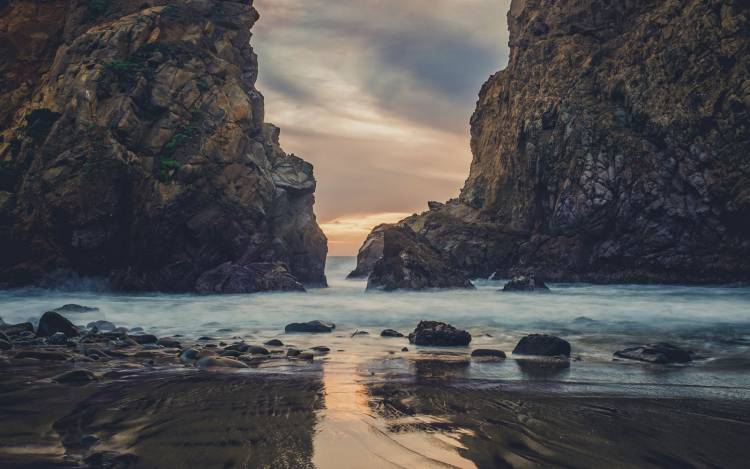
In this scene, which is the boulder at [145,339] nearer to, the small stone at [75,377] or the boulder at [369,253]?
the small stone at [75,377]

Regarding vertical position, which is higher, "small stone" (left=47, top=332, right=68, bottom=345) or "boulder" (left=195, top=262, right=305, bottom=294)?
"boulder" (left=195, top=262, right=305, bottom=294)

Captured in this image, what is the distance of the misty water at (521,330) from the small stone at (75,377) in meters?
1.96

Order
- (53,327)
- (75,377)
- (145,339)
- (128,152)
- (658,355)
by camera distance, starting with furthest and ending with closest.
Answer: (128,152)
(53,327)
(145,339)
(658,355)
(75,377)

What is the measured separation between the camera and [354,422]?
13.5 ft

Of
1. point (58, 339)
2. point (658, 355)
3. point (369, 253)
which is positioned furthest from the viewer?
point (369, 253)

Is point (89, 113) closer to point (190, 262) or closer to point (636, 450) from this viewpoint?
point (190, 262)

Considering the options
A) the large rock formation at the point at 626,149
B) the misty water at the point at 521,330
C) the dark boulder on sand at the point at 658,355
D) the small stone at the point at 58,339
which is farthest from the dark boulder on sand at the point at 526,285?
the small stone at the point at 58,339

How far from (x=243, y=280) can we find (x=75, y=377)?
24868mm

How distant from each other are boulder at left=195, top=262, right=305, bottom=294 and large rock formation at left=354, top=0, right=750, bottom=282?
19.1m

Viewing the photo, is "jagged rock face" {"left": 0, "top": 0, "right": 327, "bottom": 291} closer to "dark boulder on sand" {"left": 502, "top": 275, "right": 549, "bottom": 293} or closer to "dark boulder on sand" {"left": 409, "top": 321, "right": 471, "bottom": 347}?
"dark boulder on sand" {"left": 502, "top": 275, "right": 549, "bottom": 293}

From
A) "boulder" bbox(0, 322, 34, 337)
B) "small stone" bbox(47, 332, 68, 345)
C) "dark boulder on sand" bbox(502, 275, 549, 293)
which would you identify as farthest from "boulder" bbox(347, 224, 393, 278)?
"small stone" bbox(47, 332, 68, 345)

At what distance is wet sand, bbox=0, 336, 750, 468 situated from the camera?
10.6 feet

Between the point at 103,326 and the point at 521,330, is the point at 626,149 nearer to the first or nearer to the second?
the point at 521,330

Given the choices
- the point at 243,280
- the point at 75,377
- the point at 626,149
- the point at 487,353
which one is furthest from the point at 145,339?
the point at 626,149
